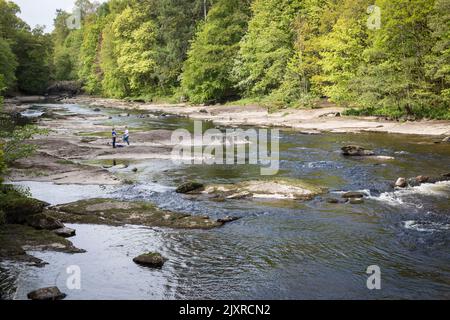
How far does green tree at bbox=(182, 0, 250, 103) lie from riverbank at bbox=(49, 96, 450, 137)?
187 inches

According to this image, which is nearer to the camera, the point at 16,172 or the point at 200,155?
the point at 16,172

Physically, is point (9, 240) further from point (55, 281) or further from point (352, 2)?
point (352, 2)

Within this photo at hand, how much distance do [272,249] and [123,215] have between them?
670 centimetres

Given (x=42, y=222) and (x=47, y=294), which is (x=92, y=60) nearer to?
(x=42, y=222)

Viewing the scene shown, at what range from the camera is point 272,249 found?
15305 mm

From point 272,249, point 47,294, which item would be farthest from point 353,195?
point 47,294

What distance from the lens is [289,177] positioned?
1017 inches

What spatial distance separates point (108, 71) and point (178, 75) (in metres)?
26.0

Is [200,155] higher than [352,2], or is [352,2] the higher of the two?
[352,2]

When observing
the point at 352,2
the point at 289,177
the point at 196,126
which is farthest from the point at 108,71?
the point at 289,177

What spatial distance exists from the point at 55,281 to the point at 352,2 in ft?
160
